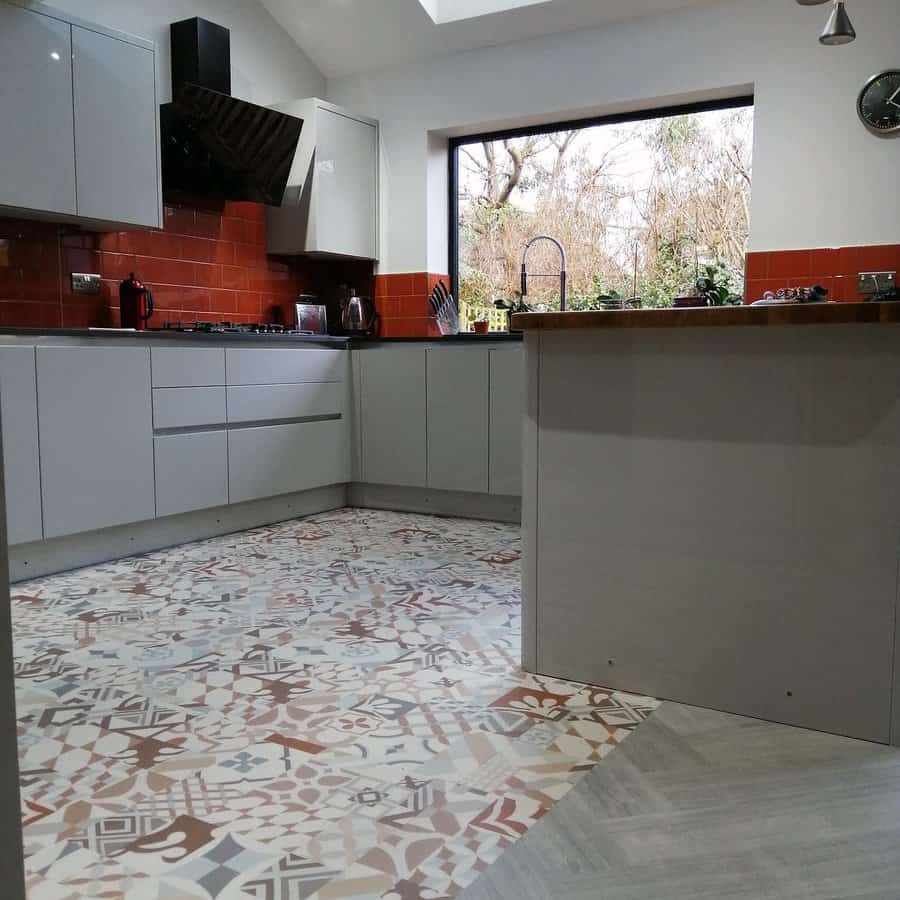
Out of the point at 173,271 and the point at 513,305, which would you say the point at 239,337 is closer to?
the point at 173,271

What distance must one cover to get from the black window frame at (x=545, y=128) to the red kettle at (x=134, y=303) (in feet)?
6.41

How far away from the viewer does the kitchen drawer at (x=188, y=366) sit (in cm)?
384

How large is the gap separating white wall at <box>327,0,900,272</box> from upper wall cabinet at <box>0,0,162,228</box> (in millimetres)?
1840

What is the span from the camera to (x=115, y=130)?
3811 millimetres

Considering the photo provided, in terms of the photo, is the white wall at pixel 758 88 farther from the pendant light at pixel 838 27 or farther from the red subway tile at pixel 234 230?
the red subway tile at pixel 234 230

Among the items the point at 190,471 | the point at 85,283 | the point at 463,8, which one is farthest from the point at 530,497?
the point at 463,8

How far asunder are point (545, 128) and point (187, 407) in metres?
2.61

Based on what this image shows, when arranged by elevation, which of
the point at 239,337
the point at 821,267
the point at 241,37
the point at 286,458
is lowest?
the point at 286,458

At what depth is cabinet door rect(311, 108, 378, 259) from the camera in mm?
5023

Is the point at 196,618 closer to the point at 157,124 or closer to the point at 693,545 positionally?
the point at 693,545

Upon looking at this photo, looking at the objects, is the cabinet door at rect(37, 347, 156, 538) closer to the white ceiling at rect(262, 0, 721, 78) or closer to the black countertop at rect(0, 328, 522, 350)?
the black countertop at rect(0, 328, 522, 350)

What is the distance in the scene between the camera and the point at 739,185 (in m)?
4.54

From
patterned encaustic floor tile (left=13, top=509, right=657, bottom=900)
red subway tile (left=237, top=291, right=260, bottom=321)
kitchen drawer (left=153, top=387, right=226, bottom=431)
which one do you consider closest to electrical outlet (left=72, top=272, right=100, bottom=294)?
kitchen drawer (left=153, top=387, right=226, bottom=431)

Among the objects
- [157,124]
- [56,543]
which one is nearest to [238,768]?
[56,543]
